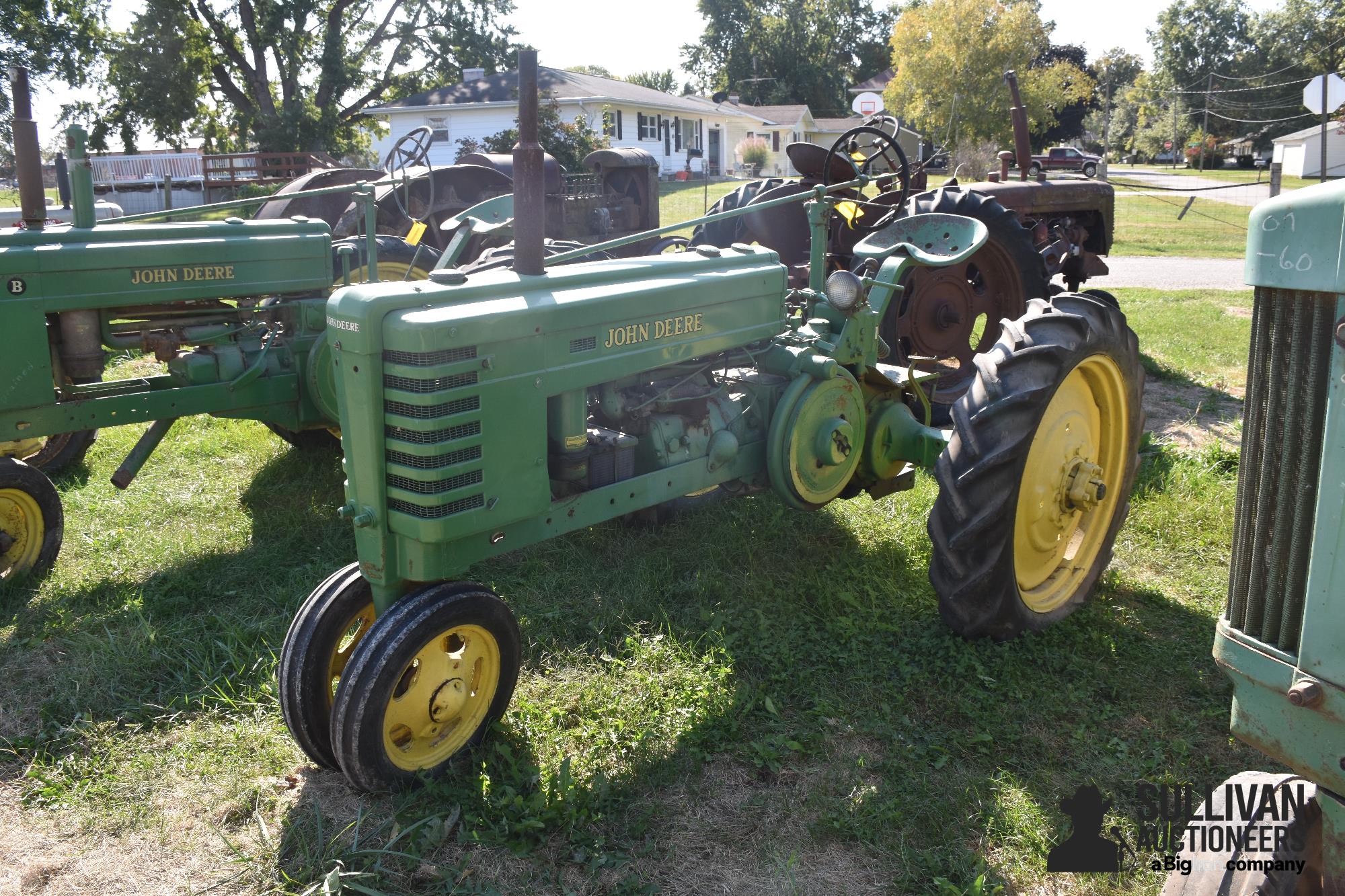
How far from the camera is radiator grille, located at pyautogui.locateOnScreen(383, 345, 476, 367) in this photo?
9.11 ft

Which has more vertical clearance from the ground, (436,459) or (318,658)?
(436,459)

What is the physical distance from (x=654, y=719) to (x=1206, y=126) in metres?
61.5

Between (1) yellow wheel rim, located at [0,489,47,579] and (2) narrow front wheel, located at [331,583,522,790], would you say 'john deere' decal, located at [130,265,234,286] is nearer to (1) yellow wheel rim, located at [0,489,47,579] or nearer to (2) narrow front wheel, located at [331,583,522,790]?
(1) yellow wheel rim, located at [0,489,47,579]

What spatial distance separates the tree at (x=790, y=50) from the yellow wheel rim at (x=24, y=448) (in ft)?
181

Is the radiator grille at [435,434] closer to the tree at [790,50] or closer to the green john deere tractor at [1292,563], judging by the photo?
the green john deere tractor at [1292,563]

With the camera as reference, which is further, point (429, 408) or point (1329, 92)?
point (1329, 92)

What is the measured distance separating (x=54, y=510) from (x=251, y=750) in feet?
6.33

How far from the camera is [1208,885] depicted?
1959 mm

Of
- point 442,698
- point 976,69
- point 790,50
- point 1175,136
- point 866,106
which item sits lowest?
point 442,698

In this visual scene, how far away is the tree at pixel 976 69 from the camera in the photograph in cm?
3112

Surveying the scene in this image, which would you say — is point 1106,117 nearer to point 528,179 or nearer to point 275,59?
point 275,59

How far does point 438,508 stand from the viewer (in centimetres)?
289

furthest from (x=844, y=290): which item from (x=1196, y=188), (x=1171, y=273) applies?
(x=1196, y=188)

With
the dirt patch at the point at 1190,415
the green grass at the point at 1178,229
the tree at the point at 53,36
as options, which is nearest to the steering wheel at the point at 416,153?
the dirt patch at the point at 1190,415
